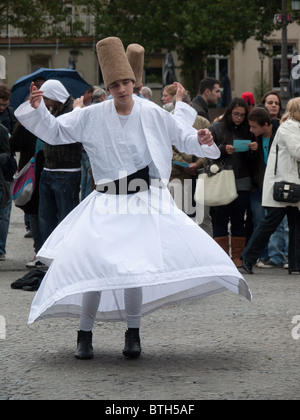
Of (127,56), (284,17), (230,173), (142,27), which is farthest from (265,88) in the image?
(127,56)

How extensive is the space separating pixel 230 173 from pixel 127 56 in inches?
171

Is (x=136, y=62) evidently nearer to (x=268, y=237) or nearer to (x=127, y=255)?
(x=127, y=255)

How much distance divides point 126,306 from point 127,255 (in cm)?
51

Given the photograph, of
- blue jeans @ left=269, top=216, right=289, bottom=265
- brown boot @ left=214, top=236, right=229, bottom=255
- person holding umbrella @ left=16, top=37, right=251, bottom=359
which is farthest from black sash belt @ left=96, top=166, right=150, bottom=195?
blue jeans @ left=269, top=216, right=289, bottom=265

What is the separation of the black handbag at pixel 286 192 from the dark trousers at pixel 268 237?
0.18 m

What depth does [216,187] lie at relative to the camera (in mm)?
10945

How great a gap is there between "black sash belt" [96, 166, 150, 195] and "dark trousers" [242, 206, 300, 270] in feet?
14.3

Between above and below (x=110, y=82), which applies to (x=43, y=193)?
below

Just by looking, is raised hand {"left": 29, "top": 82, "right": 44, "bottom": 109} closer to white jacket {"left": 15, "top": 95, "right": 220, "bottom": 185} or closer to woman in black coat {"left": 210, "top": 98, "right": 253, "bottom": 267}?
white jacket {"left": 15, "top": 95, "right": 220, "bottom": 185}

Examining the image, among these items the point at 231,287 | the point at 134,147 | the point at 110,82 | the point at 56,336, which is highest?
the point at 110,82

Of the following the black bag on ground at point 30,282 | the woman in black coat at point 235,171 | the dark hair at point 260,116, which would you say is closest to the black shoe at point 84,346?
the black bag on ground at point 30,282

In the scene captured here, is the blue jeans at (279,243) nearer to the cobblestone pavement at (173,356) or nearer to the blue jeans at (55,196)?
the blue jeans at (55,196)

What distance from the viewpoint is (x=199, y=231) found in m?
6.33
